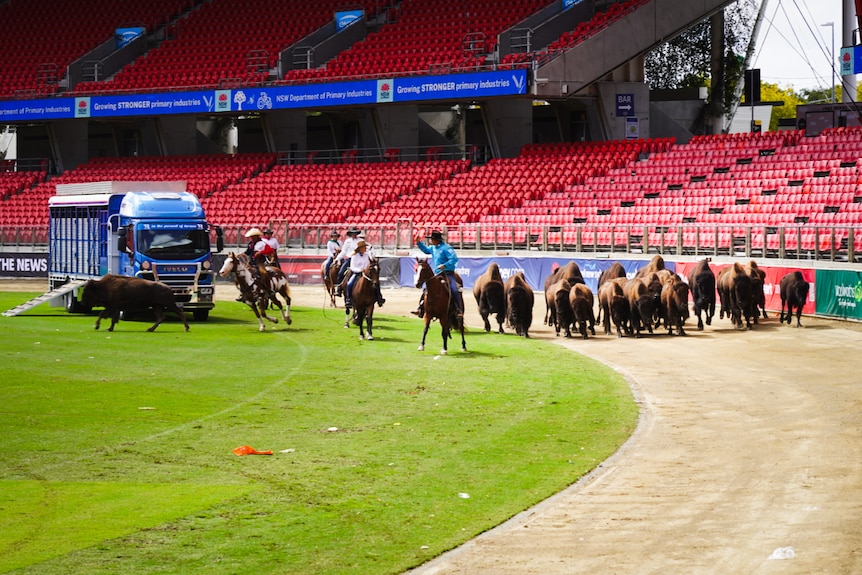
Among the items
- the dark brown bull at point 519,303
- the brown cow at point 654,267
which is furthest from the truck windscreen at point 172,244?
the brown cow at point 654,267

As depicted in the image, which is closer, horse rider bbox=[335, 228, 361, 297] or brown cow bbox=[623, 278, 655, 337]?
brown cow bbox=[623, 278, 655, 337]

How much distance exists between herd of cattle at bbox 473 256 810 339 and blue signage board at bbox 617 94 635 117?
80.0ft

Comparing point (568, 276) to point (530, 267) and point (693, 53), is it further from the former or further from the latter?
point (693, 53)

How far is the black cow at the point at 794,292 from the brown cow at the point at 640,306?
3.63 m

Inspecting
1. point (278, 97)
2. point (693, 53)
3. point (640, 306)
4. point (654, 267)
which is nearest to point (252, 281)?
point (640, 306)

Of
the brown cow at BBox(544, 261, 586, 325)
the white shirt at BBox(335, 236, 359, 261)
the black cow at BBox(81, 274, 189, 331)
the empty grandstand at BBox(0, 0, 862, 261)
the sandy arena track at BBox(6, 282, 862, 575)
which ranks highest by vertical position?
the empty grandstand at BBox(0, 0, 862, 261)

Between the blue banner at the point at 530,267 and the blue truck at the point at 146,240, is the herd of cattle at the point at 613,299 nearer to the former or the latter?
the blue truck at the point at 146,240

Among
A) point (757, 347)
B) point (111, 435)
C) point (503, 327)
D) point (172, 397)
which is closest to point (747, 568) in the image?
point (111, 435)

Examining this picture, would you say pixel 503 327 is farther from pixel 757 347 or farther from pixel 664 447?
pixel 664 447

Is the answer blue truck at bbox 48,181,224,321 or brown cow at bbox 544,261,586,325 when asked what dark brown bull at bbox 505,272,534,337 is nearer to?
brown cow at bbox 544,261,586,325

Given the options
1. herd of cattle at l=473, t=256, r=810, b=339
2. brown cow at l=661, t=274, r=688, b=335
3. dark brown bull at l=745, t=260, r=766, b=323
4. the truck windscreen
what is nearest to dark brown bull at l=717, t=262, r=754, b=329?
herd of cattle at l=473, t=256, r=810, b=339

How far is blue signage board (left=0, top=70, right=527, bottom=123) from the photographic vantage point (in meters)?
52.6

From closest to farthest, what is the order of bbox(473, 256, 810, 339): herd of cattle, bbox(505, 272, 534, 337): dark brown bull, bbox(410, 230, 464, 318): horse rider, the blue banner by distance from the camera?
1. bbox(410, 230, 464, 318): horse rider
2. bbox(505, 272, 534, 337): dark brown bull
3. bbox(473, 256, 810, 339): herd of cattle
4. the blue banner

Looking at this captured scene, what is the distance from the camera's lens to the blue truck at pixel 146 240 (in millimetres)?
31266
